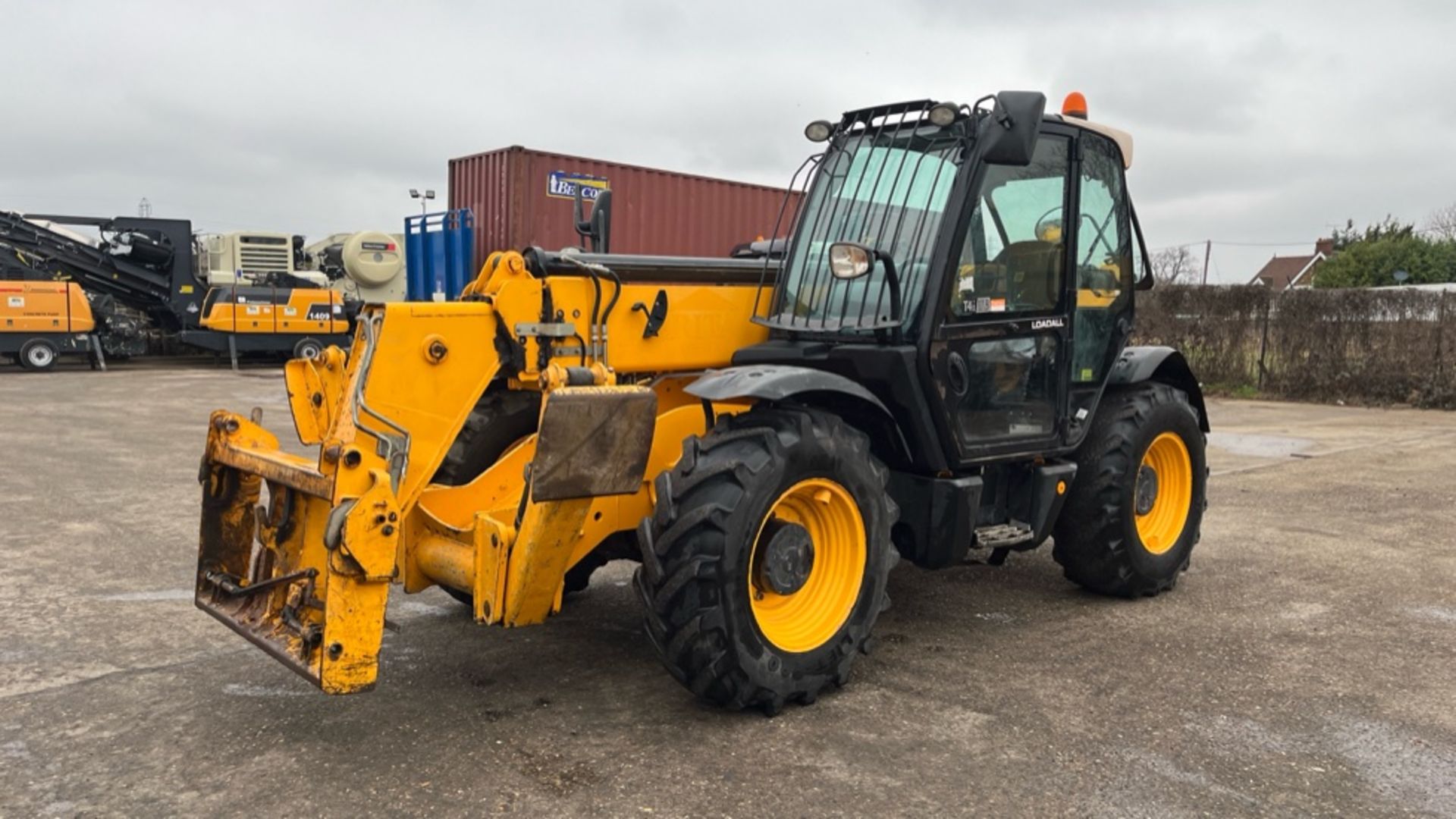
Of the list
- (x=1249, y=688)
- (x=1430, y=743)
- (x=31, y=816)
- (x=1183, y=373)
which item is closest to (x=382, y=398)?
(x=31, y=816)

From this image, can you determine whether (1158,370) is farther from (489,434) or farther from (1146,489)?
(489,434)

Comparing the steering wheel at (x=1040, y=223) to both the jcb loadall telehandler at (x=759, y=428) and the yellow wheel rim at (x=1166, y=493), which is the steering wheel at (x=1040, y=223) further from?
the yellow wheel rim at (x=1166, y=493)

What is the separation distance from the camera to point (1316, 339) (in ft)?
55.2

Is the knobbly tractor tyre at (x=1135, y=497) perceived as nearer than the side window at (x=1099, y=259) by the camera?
No

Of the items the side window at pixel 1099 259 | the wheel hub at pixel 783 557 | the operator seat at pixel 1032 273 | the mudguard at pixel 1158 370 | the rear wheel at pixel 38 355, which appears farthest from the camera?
the rear wheel at pixel 38 355

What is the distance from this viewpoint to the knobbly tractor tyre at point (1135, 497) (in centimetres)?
532

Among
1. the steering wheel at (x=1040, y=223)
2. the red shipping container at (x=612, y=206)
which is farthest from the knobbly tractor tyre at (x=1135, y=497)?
the red shipping container at (x=612, y=206)

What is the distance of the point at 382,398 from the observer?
3.88 meters

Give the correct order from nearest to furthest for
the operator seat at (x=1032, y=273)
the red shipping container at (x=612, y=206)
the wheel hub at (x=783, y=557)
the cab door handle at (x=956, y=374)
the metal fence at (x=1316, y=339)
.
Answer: the wheel hub at (x=783, y=557) → the cab door handle at (x=956, y=374) → the operator seat at (x=1032, y=273) → the red shipping container at (x=612, y=206) → the metal fence at (x=1316, y=339)

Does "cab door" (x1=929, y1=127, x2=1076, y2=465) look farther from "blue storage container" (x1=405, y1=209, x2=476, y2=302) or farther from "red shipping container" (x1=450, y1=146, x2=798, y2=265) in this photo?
"blue storage container" (x1=405, y1=209, x2=476, y2=302)

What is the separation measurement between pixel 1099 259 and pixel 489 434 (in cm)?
301

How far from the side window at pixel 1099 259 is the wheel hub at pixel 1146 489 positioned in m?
0.62

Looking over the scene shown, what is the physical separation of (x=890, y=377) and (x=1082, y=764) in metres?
1.60

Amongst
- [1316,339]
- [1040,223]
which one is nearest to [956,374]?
[1040,223]
